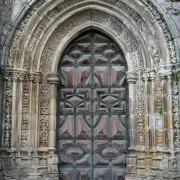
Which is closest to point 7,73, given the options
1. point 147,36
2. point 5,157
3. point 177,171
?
point 5,157

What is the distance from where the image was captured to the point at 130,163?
7.18 m

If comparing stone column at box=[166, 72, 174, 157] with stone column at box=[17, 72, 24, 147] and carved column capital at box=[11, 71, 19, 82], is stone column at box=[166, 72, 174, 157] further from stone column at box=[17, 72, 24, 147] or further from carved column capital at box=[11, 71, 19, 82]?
carved column capital at box=[11, 71, 19, 82]

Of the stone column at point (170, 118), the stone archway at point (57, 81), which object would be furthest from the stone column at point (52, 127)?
the stone column at point (170, 118)

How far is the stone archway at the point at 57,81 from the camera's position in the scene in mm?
6941

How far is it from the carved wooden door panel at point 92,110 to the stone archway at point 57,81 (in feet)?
0.97

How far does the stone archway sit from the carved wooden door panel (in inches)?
11.6

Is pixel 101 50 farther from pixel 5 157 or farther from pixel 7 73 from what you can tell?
pixel 5 157

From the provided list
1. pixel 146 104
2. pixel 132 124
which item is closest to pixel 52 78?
pixel 132 124

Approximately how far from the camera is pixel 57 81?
7.56 meters

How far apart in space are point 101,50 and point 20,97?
82.7 inches

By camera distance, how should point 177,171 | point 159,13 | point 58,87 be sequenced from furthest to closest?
point 58,87 → point 159,13 → point 177,171

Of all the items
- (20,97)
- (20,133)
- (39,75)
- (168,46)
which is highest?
(168,46)

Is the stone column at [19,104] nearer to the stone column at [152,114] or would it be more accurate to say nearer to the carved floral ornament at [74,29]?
the carved floral ornament at [74,29]

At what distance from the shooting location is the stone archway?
694 cm
